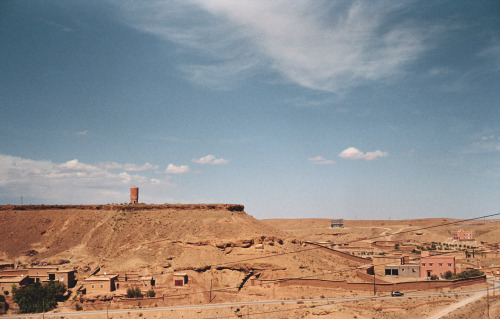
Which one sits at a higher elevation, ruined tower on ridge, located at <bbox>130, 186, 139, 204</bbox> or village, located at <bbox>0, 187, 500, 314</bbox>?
ruined tower on ridge, located at <bbox>130, 186, 139, 204</bbox>

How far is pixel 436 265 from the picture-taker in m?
54.2

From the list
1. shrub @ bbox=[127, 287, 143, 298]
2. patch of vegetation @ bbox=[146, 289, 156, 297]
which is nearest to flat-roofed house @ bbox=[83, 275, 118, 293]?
shrub @ bbox=[127, 287, 143, 298]

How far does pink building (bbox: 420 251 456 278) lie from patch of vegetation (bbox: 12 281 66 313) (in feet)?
154

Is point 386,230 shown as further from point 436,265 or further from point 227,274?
point 227,274

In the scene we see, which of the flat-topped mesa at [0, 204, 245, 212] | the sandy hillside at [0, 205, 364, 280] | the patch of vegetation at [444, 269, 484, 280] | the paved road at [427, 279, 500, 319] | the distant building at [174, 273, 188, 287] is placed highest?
the flat-topped mesa at [0, 204, 245, 212]

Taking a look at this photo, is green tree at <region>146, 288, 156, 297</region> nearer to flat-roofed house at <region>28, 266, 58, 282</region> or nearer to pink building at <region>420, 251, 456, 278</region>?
flat-roofed house at <region>28, 266, 58, 282</region>

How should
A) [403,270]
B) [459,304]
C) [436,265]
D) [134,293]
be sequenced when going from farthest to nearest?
[403,270] → [436,265] → [134,293] → [459,304]

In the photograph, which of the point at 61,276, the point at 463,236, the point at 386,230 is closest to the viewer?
the point at 61,276

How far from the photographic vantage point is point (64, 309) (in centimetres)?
4347

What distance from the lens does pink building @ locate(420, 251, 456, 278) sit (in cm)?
5349

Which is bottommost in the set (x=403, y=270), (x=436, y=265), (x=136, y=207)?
(x=403, y=270)

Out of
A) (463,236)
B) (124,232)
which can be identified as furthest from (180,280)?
(463,236)

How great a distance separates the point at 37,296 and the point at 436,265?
165 feet

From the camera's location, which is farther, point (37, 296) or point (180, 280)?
point (180, 280)
